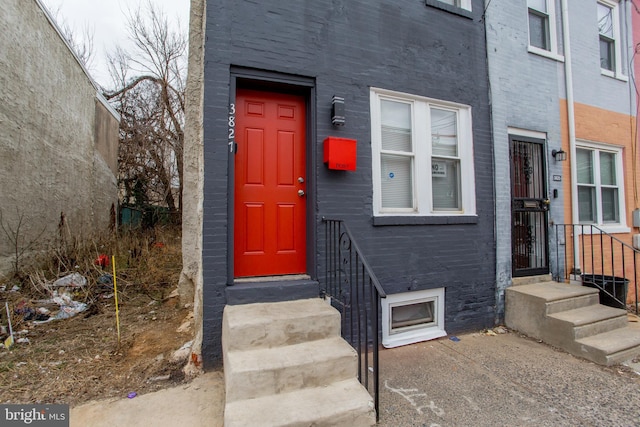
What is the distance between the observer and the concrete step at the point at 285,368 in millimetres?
2278

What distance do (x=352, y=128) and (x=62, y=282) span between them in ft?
15.2

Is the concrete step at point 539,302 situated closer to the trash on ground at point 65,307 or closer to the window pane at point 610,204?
the window pane at point 610,204

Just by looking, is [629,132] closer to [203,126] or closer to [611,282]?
[611,282]

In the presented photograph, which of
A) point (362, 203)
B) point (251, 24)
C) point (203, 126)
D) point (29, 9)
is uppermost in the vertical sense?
point (29, 9)

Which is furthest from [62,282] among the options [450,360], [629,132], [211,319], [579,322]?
[629,132]

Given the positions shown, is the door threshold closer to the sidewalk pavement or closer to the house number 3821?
the sidewalk pavement

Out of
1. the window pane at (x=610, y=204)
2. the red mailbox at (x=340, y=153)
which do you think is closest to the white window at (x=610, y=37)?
the window pane at (x=610, y=204)

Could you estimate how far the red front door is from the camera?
3.37 metres

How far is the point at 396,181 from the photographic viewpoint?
13.2 ft

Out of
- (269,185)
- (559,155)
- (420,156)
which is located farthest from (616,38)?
(269,185)

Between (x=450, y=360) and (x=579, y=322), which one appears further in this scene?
(x=579, y=322)

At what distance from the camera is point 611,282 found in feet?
14.1

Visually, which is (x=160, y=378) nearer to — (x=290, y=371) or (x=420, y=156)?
(x=290, y=371)

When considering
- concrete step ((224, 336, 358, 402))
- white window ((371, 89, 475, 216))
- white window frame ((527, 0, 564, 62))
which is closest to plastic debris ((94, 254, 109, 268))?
concrete step ((224, 336, 358, 402))
